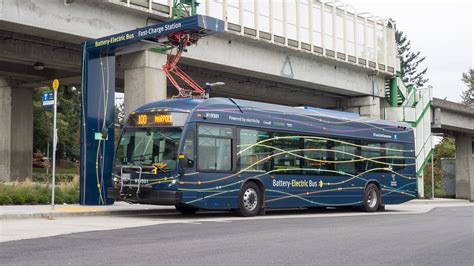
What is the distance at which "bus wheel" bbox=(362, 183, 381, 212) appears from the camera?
22094mm

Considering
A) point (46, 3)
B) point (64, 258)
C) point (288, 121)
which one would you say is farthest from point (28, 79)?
point (64, 258)

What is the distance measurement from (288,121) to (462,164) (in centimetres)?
4102

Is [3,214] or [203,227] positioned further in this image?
[3,214]

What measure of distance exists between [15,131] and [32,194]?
633 inches

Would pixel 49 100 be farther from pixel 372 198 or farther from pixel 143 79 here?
pixel 372 198

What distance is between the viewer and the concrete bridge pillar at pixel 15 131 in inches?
1289

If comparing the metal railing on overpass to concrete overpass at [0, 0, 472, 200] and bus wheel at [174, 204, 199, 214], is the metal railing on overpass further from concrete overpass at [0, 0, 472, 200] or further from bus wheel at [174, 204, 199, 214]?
bus wheel at [174, 204, 199, 214]

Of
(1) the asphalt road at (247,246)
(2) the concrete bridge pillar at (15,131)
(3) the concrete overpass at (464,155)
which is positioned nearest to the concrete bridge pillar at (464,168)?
(3) the concrete overpass at (464,155)

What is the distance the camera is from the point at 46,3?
787 inches

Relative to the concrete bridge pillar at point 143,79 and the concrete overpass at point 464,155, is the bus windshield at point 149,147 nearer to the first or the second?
the concrete bridge pillar at point 143,79

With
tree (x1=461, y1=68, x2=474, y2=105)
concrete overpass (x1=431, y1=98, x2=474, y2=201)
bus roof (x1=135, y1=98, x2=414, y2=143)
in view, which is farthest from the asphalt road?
tree (x1=461, y1=68, x2=474, y2=105)

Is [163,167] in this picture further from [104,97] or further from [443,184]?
[443,184]

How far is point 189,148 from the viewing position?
1584cm

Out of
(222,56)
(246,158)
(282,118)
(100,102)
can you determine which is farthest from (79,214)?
(222,56)
